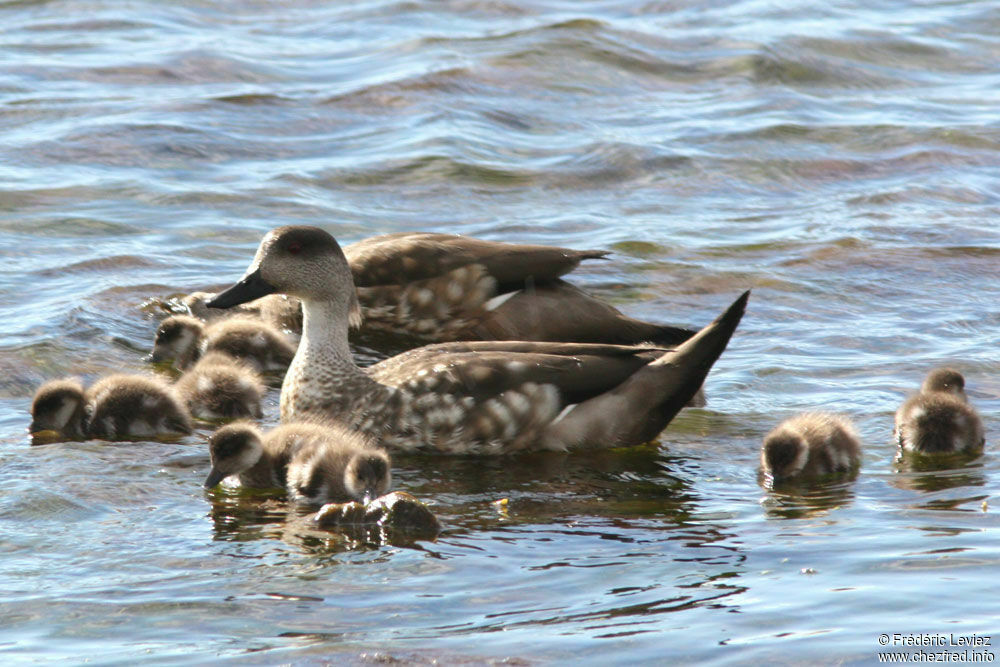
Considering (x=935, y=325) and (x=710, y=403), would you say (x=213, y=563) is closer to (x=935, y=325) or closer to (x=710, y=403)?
(x=710, y=403)

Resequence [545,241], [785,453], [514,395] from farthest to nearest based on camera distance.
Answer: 1. [545,241]
2. [514,395]
3. [785,453]

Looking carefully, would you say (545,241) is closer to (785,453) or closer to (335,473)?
(785,453)

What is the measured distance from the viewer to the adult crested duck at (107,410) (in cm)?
707

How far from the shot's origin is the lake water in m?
5.11

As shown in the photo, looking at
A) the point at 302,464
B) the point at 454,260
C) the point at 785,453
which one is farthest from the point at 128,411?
the point at 785,453

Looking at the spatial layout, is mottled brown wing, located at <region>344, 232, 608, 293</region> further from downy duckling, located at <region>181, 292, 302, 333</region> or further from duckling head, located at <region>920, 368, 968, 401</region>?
duckling head, located at <region>920, 368, 968, 401</region>

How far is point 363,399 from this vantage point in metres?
7.21

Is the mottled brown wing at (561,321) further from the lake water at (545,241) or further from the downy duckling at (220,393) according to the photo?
the downy duckling at (220,393)

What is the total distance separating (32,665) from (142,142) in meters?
8.68

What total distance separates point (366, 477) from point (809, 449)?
1784 mm

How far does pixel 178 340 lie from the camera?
8.64 meters

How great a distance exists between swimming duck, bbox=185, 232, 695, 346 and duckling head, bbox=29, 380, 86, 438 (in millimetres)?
2064

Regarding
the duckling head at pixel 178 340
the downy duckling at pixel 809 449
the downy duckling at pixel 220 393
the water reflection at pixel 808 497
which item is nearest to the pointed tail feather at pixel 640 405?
the downy duckling at pixel 809 449

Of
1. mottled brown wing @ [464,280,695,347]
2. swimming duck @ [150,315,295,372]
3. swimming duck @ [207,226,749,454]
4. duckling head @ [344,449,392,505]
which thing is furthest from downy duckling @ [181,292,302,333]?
duckling head @ [344,449,392,505]
